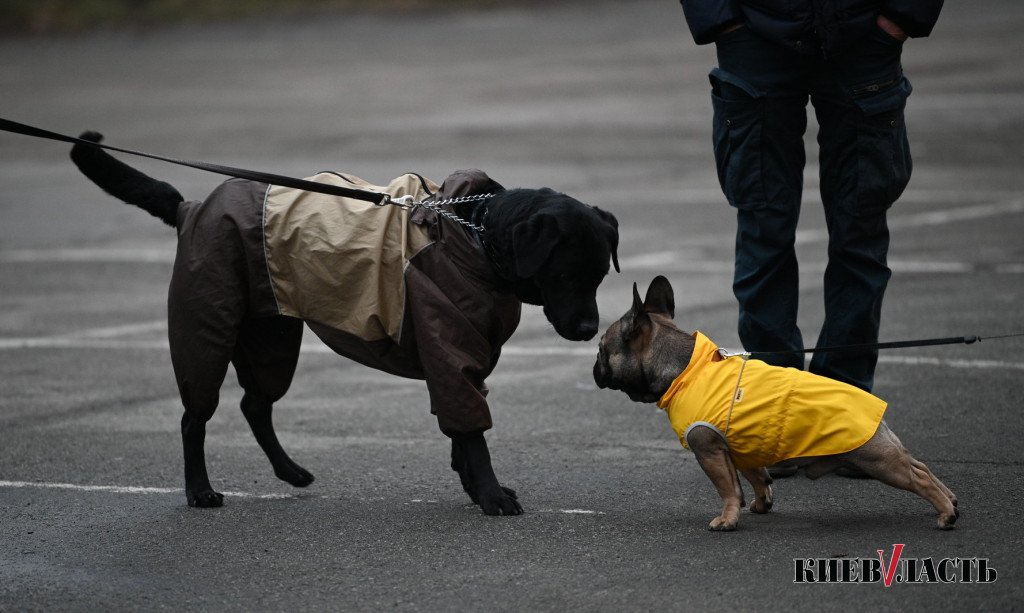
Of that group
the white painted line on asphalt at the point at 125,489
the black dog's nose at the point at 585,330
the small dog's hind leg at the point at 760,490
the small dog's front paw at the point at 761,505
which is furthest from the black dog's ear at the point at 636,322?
the white painted line on asphalt at the point at 125,489

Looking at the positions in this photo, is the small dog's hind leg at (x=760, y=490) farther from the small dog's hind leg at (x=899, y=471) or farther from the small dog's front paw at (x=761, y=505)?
the small dog's hind leg at (x=899, y=471)

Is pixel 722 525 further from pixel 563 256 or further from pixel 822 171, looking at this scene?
pixel 822 171

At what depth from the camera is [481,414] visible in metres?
5.23

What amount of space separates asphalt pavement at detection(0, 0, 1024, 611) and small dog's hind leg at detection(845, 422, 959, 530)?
102mm

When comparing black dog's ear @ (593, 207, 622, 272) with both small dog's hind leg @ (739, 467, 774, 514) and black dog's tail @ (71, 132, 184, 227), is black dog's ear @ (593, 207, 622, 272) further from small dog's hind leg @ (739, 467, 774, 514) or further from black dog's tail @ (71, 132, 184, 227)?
black dog's tail @ (71, 132, 184, 227)

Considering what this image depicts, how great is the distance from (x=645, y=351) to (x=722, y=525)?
714mm

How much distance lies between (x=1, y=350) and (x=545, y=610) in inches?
223

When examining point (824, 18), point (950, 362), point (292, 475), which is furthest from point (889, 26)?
point (292, 475)

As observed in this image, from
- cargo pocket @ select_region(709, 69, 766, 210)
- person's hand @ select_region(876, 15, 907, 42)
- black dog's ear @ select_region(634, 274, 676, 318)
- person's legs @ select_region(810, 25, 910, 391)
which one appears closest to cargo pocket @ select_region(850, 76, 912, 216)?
person's legs @ select_region(810, 25, 910, 391)

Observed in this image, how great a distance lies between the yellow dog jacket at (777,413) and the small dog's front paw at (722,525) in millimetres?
219

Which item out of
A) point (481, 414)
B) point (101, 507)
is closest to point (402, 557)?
point (481, 414)

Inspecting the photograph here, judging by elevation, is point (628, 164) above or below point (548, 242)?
below

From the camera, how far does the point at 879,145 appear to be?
5.67 meters

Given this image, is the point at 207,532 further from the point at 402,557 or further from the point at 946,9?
the point at 946,9
